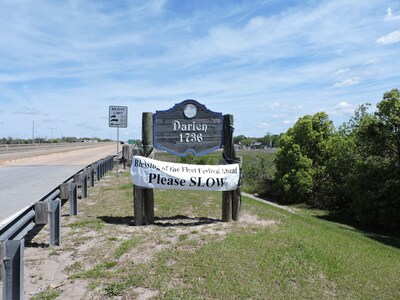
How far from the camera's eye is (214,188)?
732 centimetres

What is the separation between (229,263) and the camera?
5070 mm

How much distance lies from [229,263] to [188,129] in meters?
3.19

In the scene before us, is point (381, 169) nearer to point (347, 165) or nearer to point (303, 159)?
point (347, 165)

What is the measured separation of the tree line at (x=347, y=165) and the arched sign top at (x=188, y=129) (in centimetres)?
858

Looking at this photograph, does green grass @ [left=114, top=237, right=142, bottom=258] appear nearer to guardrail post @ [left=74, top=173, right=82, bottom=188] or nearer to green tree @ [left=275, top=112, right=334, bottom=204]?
guardrail post @ [left=74, top=173, right=82, bottom=188]

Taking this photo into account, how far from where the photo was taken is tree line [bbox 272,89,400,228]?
13.4 meters

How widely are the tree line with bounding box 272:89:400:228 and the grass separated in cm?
757

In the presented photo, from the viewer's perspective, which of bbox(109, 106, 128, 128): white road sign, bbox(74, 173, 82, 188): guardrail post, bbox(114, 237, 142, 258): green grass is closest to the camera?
bbox(114, 237, 142, 258): green grass

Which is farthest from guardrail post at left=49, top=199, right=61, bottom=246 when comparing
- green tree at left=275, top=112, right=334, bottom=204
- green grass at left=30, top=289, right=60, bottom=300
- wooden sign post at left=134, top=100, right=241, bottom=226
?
green tree at left=275, top=112, right=334, bottom=204

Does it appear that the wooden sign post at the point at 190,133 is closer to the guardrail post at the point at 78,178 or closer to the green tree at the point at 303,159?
the guardrail post at the point at 78,178

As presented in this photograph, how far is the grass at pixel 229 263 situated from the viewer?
4.50 meters

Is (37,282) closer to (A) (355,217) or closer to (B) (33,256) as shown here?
(B) (33,256)

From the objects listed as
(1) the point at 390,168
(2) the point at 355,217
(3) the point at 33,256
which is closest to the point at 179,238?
(3) the point at 33,256

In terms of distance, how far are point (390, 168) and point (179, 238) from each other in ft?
35.1
